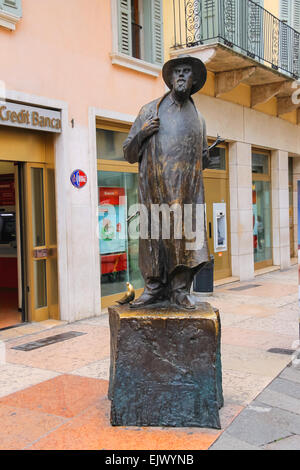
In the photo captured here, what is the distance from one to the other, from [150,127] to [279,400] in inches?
94.1

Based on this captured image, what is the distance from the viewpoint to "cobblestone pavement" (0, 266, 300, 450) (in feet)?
11.4

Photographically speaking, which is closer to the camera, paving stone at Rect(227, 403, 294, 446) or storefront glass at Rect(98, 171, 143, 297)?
paving stone at Rect(227, 403, 294, 446)

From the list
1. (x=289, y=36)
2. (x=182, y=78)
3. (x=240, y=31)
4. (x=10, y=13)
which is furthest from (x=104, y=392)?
(x=289, y=36)

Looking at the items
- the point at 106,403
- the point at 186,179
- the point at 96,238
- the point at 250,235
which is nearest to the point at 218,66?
the point at 250,235

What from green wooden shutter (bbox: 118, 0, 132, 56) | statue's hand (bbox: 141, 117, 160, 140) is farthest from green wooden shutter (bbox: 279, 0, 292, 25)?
statue's hand (bbox: 141, 117, 160, 140)

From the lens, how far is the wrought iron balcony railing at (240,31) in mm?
10070

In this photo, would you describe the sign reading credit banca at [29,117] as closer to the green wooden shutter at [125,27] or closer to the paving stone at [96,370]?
the green wooden shutter at [125,27]

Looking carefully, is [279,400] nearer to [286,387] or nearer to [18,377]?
[286,387]

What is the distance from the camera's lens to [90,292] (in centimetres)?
789

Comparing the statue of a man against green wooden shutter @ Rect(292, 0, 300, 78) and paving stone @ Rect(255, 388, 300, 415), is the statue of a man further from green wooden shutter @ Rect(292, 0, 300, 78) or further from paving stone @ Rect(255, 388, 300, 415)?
green wooden shutter @ Rect(292, 0, 300, 78)

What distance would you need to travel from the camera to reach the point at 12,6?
6695 millimetres

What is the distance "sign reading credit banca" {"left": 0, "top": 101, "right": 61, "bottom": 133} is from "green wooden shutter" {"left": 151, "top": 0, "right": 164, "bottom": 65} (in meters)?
2.69

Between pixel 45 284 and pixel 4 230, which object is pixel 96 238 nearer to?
pixel 45 284

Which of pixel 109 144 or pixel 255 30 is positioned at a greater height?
pixel 255 30
